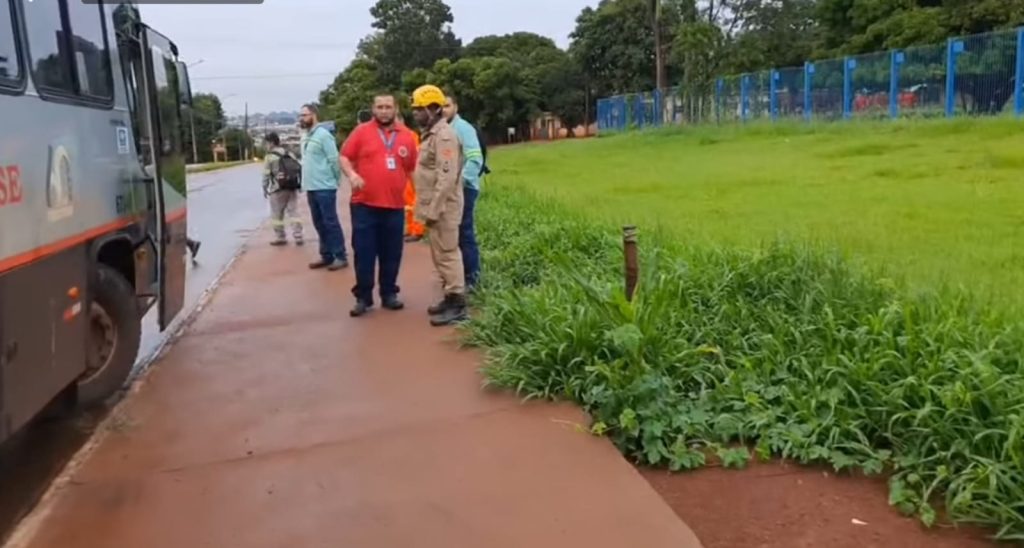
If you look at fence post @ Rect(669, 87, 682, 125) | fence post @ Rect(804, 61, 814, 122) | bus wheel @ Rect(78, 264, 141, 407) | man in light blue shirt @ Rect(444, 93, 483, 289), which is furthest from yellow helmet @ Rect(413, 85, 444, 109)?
fence post @ Rect(669, 87, 682, 125)

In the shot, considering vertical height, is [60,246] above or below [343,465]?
above

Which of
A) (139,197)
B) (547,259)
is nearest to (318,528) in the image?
(139,197)

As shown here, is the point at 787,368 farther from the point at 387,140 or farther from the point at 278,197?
the point at 278,197

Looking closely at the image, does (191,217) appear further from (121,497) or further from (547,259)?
(121,497)

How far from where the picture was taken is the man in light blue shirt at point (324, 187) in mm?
9844

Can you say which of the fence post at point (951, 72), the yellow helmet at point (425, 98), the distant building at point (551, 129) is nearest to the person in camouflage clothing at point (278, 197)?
the yellow helmet at point (425, 98)

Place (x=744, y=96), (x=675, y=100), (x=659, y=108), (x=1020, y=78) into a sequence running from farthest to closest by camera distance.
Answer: (x=659, y=108)
(x=675, y=100)
(x=744, y=96)
(x=1020, y=78)

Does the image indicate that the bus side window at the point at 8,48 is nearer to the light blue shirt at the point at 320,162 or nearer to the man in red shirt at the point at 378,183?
the man in red shirt at the point at 378,183

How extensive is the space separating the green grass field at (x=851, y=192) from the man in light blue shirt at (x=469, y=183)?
1765 millimetres

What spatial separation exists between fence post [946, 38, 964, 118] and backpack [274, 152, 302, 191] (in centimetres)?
1674

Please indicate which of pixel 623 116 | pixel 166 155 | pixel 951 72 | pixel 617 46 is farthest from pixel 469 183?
pixel 617 46

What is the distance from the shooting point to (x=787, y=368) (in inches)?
A: 190

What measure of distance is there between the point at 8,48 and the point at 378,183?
338cm

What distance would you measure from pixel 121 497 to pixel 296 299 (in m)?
4.27
